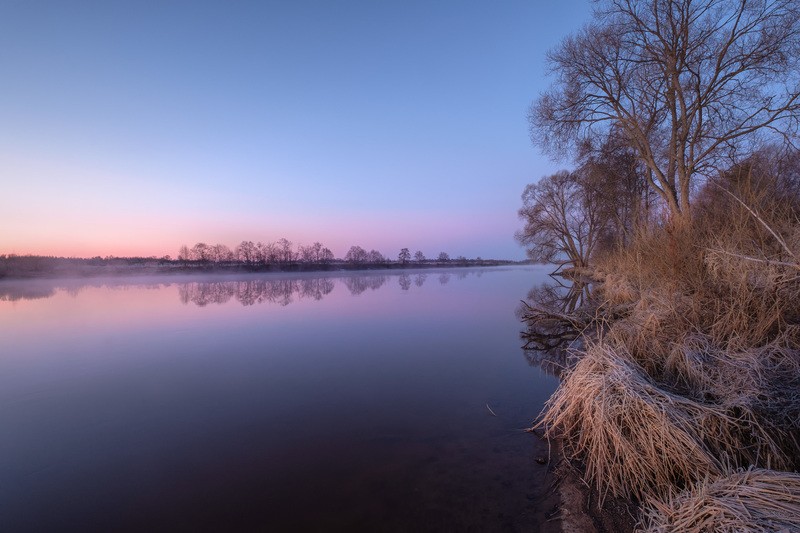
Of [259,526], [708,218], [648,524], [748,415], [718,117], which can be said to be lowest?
[259,526]

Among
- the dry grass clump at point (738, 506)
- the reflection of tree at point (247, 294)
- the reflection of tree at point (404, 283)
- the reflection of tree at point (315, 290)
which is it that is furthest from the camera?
the reflection of tree at point (404, 283)

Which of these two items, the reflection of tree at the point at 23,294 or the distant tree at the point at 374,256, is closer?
the reflection of tree at the point at 23,294

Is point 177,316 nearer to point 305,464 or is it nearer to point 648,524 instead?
point 305,464

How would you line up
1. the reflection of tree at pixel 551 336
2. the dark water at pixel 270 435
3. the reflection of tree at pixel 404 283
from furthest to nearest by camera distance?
the reflection of tree at pixel 404 283
the reflection of tree at pixel 551 336
the dark water at pixel 270 435

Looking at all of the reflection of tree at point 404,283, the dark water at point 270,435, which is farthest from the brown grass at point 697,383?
the reflection of tree at point 404,283

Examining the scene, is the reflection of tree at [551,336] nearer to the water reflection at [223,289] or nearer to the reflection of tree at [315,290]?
the water reflection at [223,289]

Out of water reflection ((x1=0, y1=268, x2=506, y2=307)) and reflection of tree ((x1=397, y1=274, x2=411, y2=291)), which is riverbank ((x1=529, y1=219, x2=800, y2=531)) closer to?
water reflection ((x1=0, y1=268, x2=506, y2=307))

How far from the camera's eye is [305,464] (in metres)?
3.70

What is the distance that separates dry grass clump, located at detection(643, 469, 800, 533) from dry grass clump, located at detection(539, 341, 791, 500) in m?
0.33

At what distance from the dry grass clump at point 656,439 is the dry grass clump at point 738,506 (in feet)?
1.07

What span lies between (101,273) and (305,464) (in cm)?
6040

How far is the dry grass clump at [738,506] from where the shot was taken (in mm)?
1881

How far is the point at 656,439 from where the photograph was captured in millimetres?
2908

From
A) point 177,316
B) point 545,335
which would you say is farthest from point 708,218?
point 177,316
